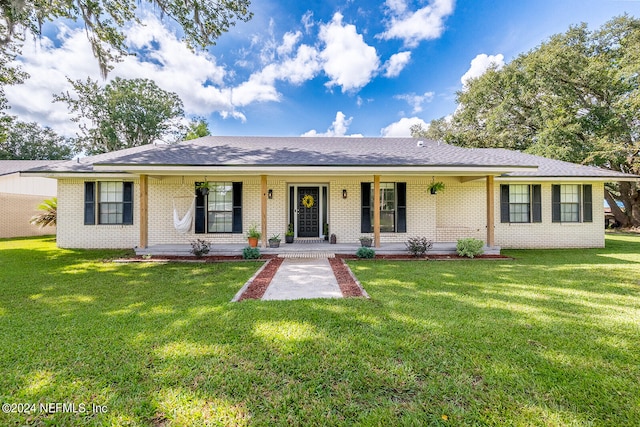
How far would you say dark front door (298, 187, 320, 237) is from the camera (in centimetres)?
1000

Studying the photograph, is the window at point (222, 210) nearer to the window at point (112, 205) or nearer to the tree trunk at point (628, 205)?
the window at point (112, 205)

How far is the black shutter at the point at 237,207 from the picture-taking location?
31.1 ft

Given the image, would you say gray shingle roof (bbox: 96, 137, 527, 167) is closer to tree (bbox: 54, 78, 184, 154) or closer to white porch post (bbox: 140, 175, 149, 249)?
Result: white porch post (bbox: 140, 175, 149, 249)

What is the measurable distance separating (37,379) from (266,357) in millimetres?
1969

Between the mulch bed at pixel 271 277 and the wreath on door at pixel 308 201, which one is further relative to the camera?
the wreath on door at pixel 308 201

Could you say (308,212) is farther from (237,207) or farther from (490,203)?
(490,203)

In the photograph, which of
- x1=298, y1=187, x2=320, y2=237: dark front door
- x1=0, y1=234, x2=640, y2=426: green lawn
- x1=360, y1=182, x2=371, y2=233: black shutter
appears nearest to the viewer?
x1=0, y1=234, x2=640, y2=426: green lawn

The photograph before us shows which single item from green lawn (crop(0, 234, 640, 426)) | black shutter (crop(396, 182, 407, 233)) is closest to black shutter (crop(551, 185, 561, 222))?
black shutter (crop(396, 182, 407, 233))

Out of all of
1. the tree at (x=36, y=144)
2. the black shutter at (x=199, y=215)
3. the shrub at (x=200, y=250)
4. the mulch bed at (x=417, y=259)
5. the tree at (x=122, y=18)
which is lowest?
the mulch bed at (x=417, y=259)

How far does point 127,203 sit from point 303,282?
8.30 meters

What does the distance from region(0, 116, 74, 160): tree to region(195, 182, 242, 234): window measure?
106ft

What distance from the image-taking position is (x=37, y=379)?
229cm

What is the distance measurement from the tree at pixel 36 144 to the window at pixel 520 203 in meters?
40.9

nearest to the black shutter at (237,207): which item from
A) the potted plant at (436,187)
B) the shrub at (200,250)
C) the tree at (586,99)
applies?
the shrub at (200,250)
